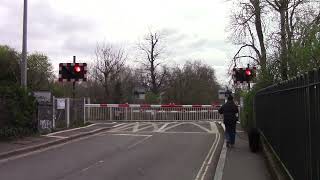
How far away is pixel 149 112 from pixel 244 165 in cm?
2386

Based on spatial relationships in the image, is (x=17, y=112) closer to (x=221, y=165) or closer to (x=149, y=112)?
(x=221, y=165)

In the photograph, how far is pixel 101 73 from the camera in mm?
66438

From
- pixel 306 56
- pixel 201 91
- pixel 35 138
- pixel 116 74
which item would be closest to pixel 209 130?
pixel 35 138

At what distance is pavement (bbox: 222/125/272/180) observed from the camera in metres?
12.3

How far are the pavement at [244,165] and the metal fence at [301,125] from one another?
828 millimetres

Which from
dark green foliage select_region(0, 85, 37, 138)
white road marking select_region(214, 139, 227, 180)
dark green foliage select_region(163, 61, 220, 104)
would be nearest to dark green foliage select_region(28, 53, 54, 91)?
dark green foliage select_region(163, 61, 220, 104)

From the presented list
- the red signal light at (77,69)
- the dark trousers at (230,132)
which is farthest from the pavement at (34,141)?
the dark trousers at (230,132)

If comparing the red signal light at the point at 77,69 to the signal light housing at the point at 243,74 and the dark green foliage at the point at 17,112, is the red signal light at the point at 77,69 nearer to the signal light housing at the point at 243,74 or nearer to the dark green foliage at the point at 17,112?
the dark green foliage at the point at 17,112

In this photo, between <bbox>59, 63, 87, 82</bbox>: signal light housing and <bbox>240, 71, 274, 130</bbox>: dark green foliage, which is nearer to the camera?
<bbox>240, 71, 274, 130</bbox>: dark green foliage

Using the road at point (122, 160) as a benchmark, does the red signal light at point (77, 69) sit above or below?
above

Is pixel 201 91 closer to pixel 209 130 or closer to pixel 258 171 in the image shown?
pixel 209 130

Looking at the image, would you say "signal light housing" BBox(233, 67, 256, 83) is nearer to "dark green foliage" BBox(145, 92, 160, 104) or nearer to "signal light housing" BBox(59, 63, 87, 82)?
"signal light housing" BBox(59, 63, 87, 82)

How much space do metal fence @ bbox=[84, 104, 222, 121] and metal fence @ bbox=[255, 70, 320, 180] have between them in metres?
25.3

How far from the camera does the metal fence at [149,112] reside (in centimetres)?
3688
